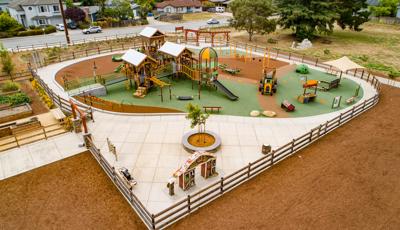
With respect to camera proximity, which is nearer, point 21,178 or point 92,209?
point 92,209

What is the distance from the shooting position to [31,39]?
148 ft

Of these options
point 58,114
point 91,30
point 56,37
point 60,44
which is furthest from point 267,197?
point 91,30

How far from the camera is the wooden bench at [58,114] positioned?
62.2 ft

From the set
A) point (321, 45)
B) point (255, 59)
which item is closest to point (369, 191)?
point (255, 59)

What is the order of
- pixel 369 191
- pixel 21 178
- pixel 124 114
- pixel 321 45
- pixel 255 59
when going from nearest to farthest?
pixel 369 191, pixel 21 178, pixel 124 114, pixel 255 59, pixel 321 45

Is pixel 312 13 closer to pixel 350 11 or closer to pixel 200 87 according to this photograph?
pixel 350 11

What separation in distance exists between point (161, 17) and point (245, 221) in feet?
213

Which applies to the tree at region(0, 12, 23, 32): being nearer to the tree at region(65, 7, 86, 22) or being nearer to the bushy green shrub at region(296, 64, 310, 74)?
the tree at region(65, 7, 86, 22)

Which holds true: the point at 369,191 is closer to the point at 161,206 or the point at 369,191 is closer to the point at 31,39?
the point at 161,206

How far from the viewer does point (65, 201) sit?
12742 millimetres

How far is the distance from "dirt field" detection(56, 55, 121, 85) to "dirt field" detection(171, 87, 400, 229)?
21.8 meters

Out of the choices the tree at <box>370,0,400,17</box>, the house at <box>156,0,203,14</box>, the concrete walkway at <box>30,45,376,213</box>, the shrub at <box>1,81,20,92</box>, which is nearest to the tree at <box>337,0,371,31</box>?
the tree at <box>370,0,400,17</box>

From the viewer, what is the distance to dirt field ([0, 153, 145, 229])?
11602 millimetres

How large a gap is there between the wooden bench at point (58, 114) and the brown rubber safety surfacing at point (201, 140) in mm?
9262
